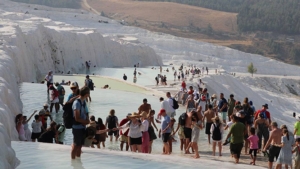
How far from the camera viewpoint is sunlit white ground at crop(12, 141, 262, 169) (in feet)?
29.8

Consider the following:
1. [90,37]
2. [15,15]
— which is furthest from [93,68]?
[15,15]

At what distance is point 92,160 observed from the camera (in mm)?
9555

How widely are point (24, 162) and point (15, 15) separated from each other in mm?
61818

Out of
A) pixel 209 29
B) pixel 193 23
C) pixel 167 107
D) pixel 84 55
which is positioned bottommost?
pixel 167 107

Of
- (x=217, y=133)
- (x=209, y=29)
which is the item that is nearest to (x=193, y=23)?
(x=209, y=29)

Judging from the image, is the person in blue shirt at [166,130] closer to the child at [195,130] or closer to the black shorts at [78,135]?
the child at [195,130]

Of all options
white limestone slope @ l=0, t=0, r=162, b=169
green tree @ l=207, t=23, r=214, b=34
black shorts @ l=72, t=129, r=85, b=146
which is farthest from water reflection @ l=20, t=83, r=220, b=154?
green tree @ l=207, t=23, r=214, b=34

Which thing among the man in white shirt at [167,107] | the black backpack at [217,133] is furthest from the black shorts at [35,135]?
the man in white shirt at [167,107]

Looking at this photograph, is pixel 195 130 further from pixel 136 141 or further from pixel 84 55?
pixel 84 55

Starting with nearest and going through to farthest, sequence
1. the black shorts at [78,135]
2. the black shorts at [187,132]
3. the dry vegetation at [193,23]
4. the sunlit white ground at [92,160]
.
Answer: the black shorts at [78,135]
the sunlit white ground at [92,160]
the black shorts at [187,132]
the dry vegetation at [193,23]

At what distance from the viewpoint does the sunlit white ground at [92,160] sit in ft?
29.8

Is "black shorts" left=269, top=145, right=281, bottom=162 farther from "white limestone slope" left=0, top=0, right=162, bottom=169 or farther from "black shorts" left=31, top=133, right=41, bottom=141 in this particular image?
"white limestone slope" left=0, top=0, right=162, bottom=169

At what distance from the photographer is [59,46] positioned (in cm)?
4672

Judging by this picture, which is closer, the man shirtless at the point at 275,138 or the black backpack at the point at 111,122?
the man shirtless at the point at 275,138
